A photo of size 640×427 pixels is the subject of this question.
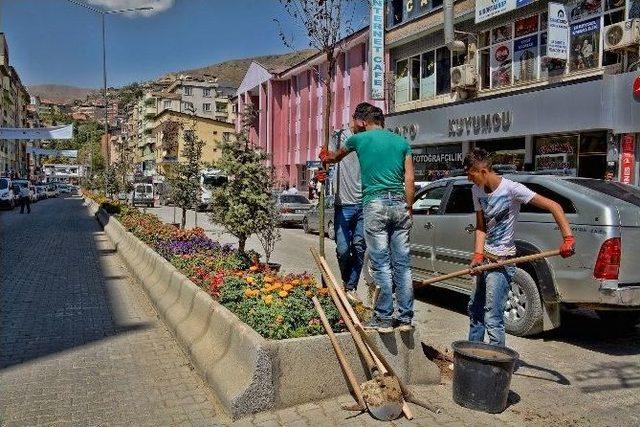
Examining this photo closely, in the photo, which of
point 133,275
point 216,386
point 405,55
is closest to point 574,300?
point 216,386

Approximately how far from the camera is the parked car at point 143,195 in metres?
42.8

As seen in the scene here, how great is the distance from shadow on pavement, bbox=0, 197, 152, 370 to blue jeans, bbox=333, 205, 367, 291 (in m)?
2.64

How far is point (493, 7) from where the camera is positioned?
20562 mm

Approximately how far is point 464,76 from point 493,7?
2.65 metres

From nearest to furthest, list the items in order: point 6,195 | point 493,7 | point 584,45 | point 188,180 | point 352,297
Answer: point 352,297 < point 188,180 < point 584,45 < point 493,7 < point 6,195

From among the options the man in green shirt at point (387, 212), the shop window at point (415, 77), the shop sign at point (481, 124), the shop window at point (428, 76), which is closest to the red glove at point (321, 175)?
the man in green shirt at point (387, 212)

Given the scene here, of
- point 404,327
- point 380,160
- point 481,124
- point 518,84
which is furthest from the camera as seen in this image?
point 481,124

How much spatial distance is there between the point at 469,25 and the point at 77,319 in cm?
1949

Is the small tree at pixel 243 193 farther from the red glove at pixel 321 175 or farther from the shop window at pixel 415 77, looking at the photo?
the shop window at pixel 415 77

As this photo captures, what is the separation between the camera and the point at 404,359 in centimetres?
473

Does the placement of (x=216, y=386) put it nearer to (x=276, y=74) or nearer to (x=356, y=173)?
(x=356, y=173)

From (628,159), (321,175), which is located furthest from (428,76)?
(321,175)

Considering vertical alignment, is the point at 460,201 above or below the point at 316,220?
above

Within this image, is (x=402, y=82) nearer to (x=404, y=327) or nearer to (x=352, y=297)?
(x=352, y=297)
